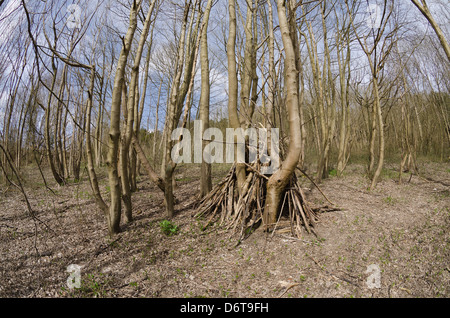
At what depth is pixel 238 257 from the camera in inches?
97.7

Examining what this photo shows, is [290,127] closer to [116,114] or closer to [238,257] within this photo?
[238,257]

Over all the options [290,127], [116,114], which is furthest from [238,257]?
[116,114]

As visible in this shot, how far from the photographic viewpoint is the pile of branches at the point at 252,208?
9.55 ft

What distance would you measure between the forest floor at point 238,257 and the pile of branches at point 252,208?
0.13 metres

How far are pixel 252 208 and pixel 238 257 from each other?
0.83 m

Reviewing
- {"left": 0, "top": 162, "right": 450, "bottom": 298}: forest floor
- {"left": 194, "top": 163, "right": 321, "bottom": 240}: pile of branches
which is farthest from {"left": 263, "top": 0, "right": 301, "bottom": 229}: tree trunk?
{"left": 0, "top": 162, "right": 450, "bottom": 298}: forest floor

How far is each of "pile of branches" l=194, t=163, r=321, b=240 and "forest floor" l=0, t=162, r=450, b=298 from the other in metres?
0.13

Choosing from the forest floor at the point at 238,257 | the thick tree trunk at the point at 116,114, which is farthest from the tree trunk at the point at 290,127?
the thick tree trunk at the point at 116,114

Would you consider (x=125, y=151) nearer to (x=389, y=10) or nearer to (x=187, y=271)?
(x=187, y=271)

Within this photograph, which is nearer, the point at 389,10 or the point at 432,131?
the point at 389,10
